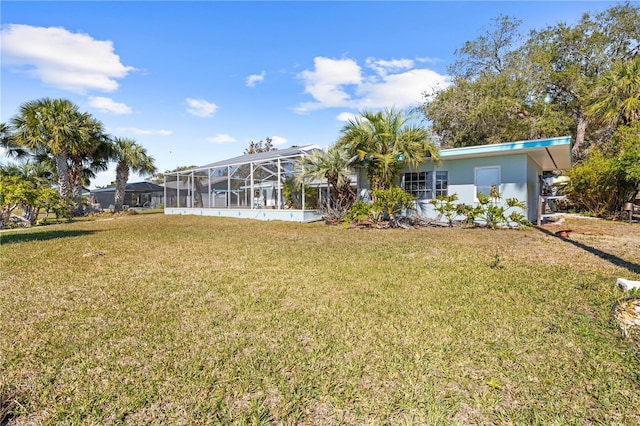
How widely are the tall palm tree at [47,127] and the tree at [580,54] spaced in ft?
Answer: 91.1

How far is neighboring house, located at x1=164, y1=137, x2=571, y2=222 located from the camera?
10539mm

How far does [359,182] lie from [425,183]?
2839 mm

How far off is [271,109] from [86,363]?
63.8ft

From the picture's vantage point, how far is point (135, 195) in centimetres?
3344

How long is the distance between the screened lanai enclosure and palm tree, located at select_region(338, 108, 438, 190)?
2938mm

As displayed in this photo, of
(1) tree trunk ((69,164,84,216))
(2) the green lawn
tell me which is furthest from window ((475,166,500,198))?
(1) tree trunk ((69,164,84,216))

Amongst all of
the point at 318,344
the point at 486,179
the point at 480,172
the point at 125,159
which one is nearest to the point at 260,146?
the point at 125,159

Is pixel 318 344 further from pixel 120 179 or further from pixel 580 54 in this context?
pixel 580 54

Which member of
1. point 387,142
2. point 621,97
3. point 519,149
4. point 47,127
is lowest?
point 519,149

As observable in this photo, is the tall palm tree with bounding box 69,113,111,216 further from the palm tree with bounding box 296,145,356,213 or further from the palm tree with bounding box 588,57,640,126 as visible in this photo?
the palm tree with bounding box 588,57,640,126

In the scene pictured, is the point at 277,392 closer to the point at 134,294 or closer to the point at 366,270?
the point at 134,294

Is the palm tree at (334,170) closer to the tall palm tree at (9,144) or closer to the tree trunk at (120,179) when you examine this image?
the tree trunk at (120,179)

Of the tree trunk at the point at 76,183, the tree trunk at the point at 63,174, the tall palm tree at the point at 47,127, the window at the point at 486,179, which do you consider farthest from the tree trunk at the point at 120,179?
A: the window at the point at 486,179

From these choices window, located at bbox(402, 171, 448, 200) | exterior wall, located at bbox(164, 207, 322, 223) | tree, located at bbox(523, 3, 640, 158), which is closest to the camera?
window, located at bbox(402, 171, 448, 200)
